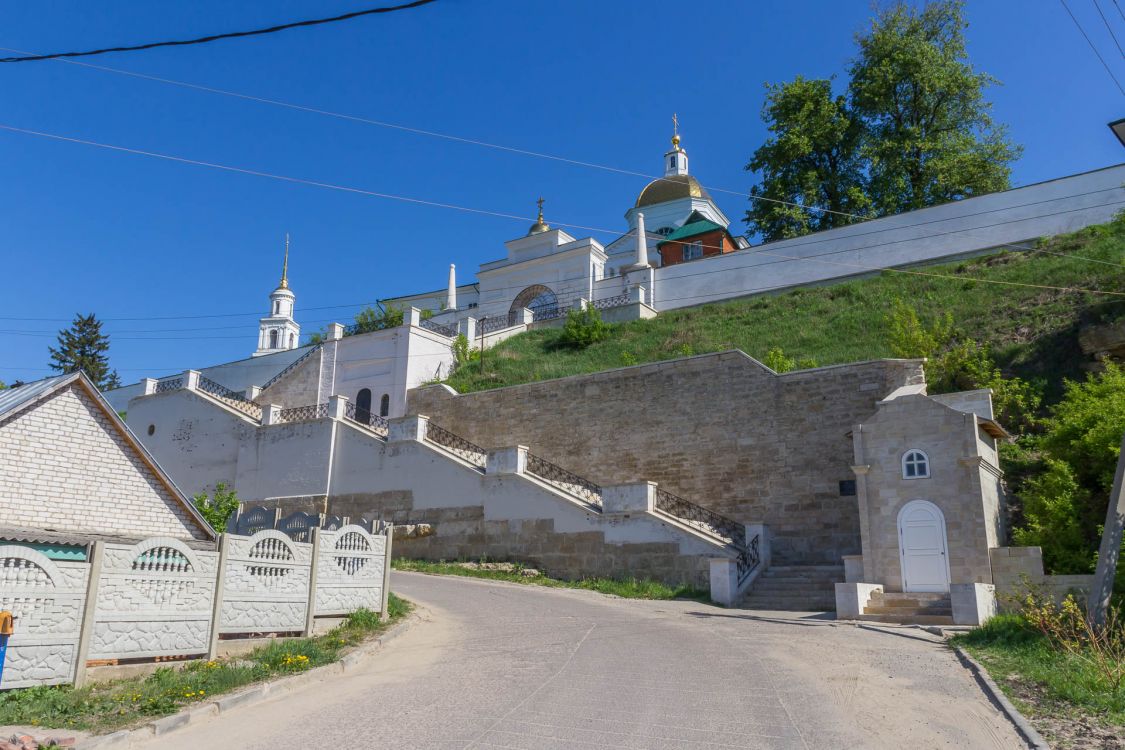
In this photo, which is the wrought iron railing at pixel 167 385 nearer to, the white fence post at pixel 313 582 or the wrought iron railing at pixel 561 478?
the wrought iron railing at pixel 561 478

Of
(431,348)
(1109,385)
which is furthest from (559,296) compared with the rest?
(1109,385)

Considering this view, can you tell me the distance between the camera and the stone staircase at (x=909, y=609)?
13.6 m

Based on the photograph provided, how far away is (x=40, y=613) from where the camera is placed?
7.24 meters

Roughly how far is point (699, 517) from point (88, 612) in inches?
591

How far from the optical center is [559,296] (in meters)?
41.6

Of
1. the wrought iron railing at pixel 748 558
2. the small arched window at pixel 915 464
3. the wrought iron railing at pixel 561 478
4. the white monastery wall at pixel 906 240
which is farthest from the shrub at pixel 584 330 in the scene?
the small arched window at pixel 915 464

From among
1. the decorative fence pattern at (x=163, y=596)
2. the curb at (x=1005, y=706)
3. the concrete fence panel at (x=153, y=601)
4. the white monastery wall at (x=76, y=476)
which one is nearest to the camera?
the curb at (x=1005, y=706)

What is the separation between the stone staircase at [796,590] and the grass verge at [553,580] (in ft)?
3.47

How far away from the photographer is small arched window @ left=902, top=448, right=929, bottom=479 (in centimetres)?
1491

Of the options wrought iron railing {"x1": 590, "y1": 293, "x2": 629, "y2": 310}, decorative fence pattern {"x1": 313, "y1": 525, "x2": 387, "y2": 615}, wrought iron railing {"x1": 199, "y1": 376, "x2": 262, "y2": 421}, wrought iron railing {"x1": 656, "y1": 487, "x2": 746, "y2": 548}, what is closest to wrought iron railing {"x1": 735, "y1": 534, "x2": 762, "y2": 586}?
wrought iron railing {"x1": 656, "y1": 487, "x2": 746, "y2": 548}

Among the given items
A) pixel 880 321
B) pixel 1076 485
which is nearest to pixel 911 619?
pixel 1076 485

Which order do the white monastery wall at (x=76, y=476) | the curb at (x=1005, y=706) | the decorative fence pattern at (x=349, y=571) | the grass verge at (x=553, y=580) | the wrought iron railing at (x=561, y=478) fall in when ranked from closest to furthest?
the curb at (x=1005, y=706) → the decorative fence pattern at (x=349, y=571) → the white monastery wall at (x=76, y=476) → the grass verge at (x=553, y=580) → the wrought iron railing at (x=561, y=478)

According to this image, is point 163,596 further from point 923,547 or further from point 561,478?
point 561,478

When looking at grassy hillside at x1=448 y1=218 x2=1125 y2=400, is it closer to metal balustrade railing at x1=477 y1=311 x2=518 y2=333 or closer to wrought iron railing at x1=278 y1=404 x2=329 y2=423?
metal balustrade railing at x1=477 y1=311 x2=518 y2=333
